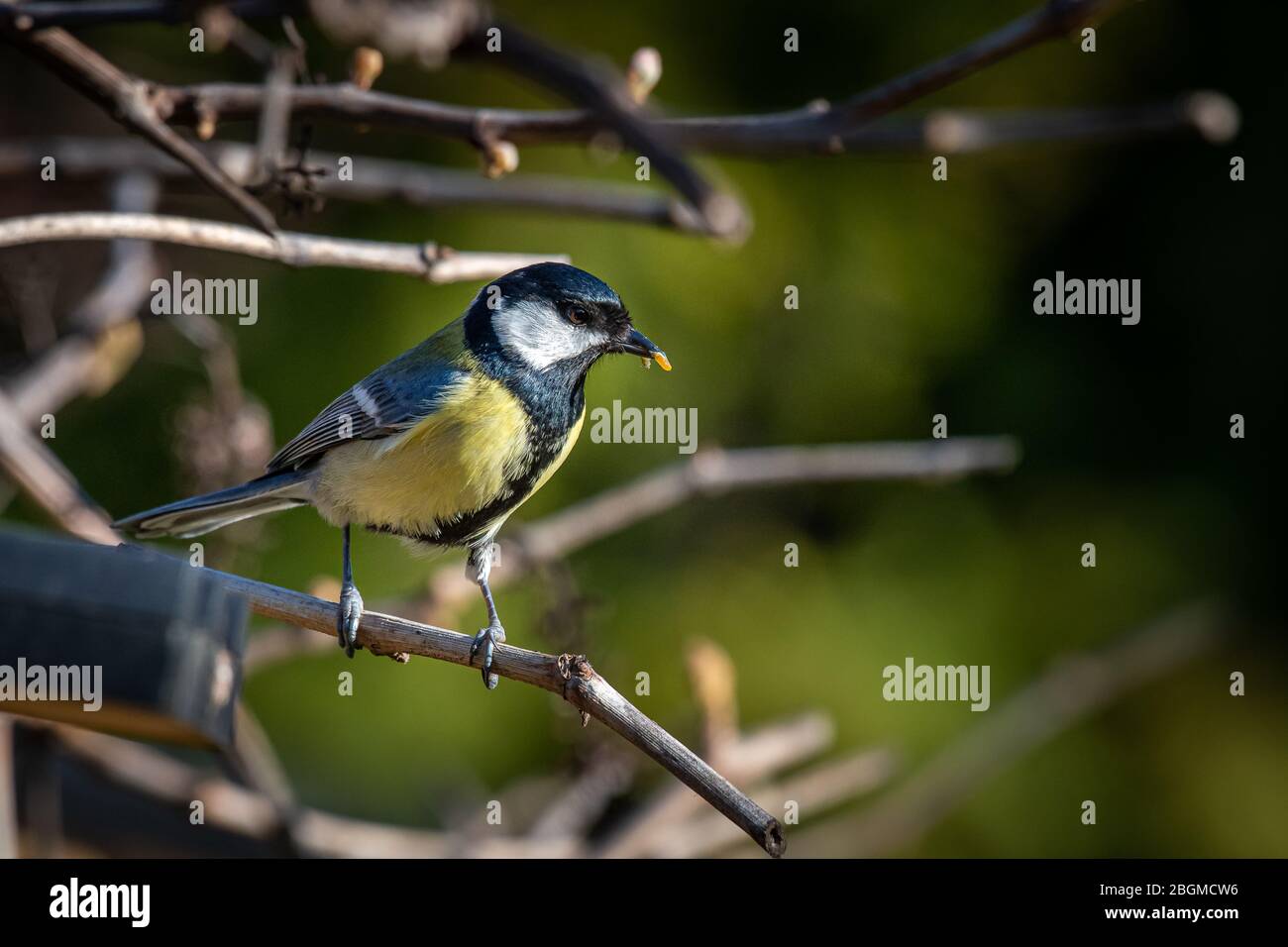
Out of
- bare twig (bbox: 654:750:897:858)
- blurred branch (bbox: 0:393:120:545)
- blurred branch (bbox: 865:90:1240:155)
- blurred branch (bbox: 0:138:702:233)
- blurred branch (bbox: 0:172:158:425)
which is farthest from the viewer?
bare twig (bbox: 654:750:897:858)

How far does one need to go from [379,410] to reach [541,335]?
10.3 inches

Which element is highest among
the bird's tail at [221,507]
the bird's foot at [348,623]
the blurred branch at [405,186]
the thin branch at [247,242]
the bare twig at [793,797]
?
the blurred branch at [405,186]

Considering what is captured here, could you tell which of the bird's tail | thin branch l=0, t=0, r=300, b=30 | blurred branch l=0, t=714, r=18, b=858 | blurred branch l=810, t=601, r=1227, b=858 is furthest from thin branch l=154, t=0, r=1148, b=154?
blurred branch l=810, t=601, r=1227, b=858

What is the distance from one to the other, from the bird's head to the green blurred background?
1092mm

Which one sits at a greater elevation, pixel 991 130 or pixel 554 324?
pixel 991 130

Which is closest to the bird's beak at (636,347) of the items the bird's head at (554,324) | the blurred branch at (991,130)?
the bird's head at (554,324)

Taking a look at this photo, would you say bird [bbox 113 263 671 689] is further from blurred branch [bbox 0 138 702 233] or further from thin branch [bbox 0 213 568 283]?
blurred branch [bbox 0 138 702 233]

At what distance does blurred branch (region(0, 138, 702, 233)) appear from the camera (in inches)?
83.9

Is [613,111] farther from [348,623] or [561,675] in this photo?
[348,623]

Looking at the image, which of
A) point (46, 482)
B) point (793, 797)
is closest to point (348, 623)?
point (46, 482)

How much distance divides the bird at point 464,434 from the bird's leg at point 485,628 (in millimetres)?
29

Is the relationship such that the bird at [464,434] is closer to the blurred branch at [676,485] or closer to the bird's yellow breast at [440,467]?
the bird's yellow breast at [440,467]

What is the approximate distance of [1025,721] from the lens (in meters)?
3.33

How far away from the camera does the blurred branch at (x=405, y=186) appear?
2.13 m
